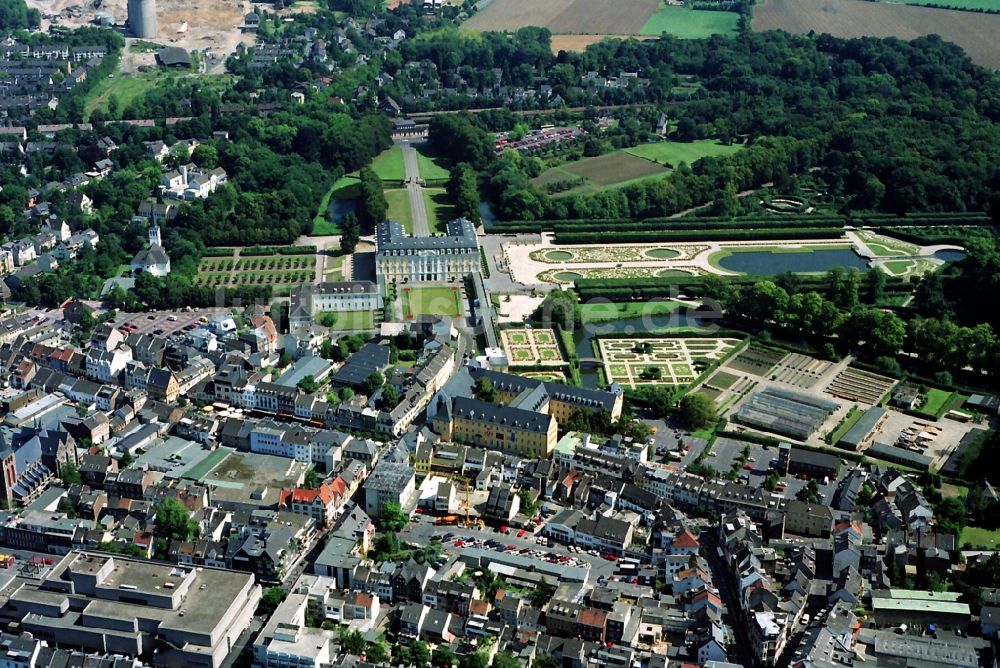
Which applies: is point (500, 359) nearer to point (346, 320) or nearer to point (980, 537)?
point (346, 320)

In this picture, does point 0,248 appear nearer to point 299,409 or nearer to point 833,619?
point 299,409

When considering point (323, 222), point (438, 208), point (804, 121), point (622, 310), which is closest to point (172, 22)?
point (323, 222)

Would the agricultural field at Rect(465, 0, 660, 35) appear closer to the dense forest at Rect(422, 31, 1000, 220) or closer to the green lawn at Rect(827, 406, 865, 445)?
the dense forest at Rect(422, 31, 1000, 220)

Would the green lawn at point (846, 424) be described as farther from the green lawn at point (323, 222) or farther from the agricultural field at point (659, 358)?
the green lawn at point (323, 222)

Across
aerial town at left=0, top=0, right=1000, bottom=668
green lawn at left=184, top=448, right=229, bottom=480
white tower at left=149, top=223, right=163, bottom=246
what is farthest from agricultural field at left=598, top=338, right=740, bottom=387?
white tower at left=149, top=223, right=163, bottom=246

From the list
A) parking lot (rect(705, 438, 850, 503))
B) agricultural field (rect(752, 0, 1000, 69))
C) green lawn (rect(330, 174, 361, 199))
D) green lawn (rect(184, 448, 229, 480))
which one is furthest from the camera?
agricultural field (rect(752, 0, 1000, 69))

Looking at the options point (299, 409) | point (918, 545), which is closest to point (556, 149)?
point (299, 409)
